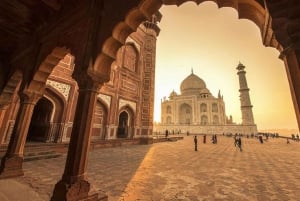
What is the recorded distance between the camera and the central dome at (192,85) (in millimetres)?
49869

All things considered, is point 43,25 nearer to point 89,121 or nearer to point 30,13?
point 30,13

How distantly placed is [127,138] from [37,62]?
9.84 meters

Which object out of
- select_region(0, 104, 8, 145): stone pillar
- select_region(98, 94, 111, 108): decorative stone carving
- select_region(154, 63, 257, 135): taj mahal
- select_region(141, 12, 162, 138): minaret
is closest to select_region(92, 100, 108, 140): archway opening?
select_region(98, 94, 111, 108): decorative stone carving

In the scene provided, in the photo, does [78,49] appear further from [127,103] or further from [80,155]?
[127,103]

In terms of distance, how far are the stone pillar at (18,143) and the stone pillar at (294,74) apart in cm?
559

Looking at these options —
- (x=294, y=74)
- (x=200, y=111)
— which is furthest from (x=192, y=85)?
(x=294, y=74)

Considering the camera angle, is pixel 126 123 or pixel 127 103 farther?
pixel 126 123

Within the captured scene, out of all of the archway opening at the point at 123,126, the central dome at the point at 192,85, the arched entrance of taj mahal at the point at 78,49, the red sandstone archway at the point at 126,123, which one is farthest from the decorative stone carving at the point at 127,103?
the central dome at the point at 192,85

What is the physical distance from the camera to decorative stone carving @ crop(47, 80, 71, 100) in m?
9.12

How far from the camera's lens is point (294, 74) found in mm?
1643

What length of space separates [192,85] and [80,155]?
50.3m

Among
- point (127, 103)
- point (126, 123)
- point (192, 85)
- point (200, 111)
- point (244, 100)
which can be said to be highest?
point (192, 85)

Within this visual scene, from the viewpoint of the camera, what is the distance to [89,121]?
2.99 metres

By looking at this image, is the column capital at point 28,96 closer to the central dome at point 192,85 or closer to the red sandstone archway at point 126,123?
the red sandstone archway at point 126,123
